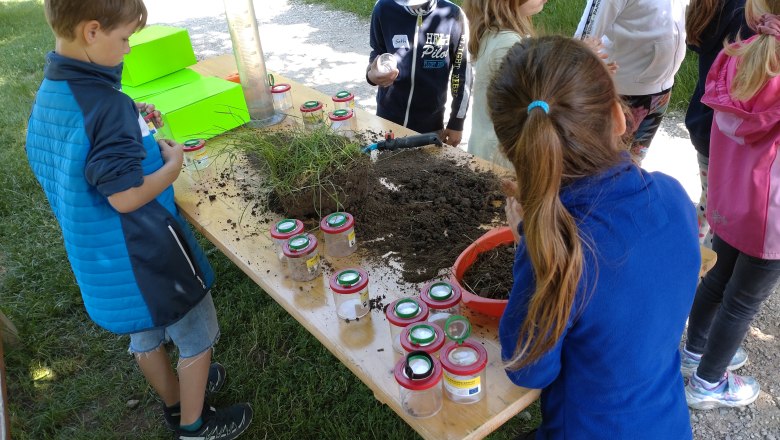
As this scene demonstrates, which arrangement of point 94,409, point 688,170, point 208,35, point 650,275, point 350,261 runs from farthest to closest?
1. point 208,35
2. point 688,170
3. point 94,409
4. point 350,261
5. point 650,275

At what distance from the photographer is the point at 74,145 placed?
5.44 feet

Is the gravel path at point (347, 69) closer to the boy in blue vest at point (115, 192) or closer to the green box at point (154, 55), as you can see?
the boy in blue vest at point (115, 192)

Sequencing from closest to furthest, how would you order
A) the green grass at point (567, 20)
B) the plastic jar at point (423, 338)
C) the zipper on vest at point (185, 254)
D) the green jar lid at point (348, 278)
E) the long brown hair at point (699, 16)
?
the plastic jar at point (423, 338) < the green jar lid at point (348, 278) < the zipper on vest at point (185, 254) < the long brown hair at point (699, 16) < the green grass at point (567, 20)

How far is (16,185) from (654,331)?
497cm

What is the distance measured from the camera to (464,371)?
1.23 m

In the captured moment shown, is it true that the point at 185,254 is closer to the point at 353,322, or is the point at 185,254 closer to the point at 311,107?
the point at 353,322

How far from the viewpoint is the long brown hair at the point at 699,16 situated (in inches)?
89.8

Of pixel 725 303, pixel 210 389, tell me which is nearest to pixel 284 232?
pixel 210 389

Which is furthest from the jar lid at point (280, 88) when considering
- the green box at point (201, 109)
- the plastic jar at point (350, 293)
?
the plastic jar at point (350, 293)

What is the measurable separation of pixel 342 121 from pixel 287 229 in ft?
2.75

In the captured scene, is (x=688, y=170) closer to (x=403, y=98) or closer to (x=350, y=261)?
(x=403, y=98)

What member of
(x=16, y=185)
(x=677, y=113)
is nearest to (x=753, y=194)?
(x=677, y=113)

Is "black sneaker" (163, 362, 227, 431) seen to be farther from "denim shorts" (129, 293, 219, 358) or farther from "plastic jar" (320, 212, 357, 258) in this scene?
"plastic jar" (320, 212, 357, 258)

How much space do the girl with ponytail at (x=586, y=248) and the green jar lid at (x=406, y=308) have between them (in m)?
0.28
